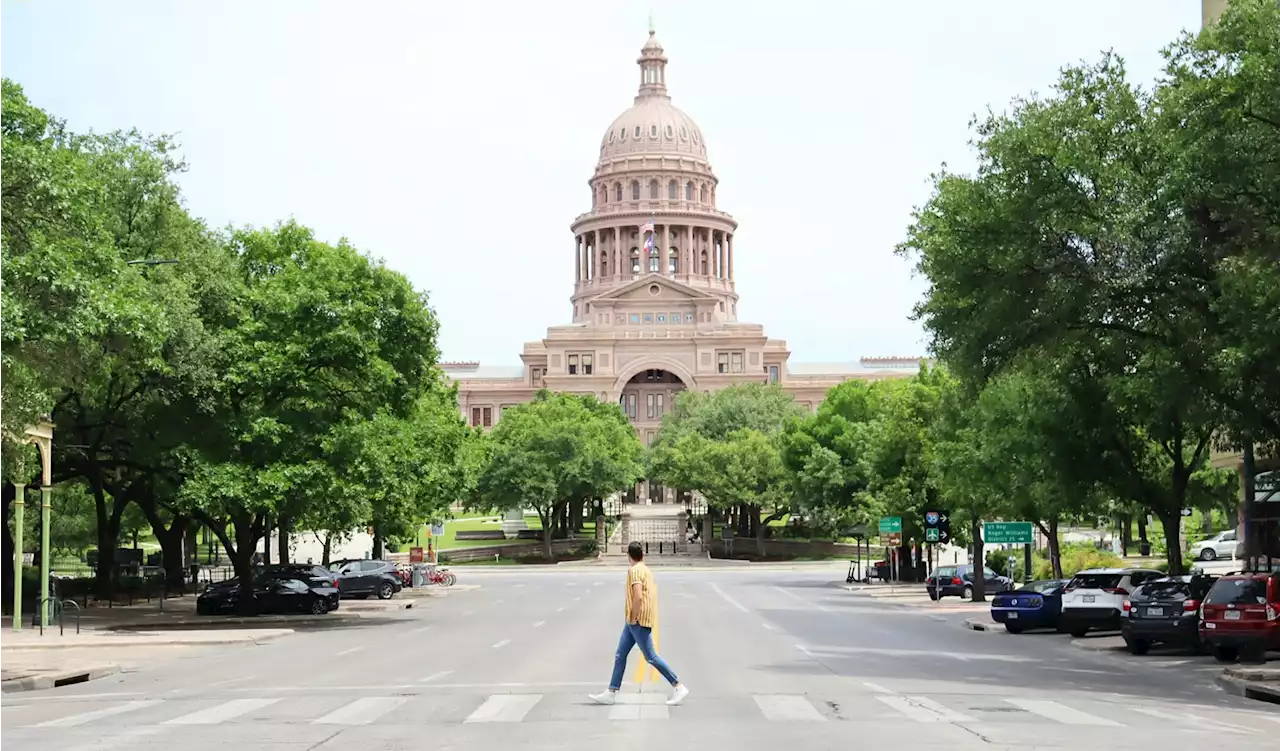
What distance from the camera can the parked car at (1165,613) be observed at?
92.3 ft

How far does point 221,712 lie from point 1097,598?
21726 mm

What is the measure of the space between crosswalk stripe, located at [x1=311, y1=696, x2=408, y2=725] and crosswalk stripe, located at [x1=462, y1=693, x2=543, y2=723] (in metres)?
0.99

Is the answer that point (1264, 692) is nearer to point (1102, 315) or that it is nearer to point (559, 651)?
point (1102, 315)

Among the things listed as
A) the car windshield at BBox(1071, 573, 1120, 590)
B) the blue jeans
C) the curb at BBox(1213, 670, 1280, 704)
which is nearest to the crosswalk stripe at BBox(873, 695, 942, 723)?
the blue jeans

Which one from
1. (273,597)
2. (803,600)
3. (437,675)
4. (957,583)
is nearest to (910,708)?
(437,675)

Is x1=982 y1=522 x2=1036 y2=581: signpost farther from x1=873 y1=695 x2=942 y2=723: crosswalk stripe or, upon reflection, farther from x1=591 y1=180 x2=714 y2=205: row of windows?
x1=591 y1=180 x2=714 y2=205: row of windows

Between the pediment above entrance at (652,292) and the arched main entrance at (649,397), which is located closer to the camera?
the arched main entrance at (649,397)

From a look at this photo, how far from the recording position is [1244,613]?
25109 mm

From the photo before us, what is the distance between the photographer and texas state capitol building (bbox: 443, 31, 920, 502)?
541 ft

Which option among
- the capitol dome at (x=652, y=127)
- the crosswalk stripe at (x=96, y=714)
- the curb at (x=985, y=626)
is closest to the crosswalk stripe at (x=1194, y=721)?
the crosswalk stripe at (x=96, y=714)

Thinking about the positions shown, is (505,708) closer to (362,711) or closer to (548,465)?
(362,711)

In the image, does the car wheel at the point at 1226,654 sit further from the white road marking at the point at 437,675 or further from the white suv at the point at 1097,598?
the white road marking at the point at 437,675

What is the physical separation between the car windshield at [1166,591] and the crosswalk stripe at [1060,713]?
10827mm

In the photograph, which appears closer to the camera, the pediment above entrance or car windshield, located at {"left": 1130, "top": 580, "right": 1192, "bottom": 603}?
car windshield, located at {"left": 1130, "top": 580, "right": 1192, "bottom": 603}
